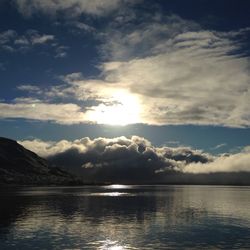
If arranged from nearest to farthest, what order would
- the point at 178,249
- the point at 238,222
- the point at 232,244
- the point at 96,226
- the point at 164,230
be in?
the point at 178,249, the point at 232,244, the point at 164,230, the point at 96,226, the point at 238,222

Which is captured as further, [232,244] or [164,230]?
[164,230]

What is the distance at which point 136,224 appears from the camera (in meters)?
109

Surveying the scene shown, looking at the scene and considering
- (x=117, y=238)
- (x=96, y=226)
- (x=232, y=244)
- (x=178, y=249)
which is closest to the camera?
(x=178, y=249)

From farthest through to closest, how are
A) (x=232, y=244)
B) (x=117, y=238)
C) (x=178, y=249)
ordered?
(x=117, y=238) → (x=232, y=244) → (x=178, y=249)

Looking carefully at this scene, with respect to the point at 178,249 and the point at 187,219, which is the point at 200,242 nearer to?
the point at 178,249

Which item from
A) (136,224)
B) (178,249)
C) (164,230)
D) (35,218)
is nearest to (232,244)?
(178,249)

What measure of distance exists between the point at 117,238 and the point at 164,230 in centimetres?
1647

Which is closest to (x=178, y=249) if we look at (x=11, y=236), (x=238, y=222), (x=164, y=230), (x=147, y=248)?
(x=147, y=248)

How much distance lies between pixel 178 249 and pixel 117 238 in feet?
53.9

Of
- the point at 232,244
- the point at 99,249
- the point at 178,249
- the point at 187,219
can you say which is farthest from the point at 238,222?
the point at 99,249

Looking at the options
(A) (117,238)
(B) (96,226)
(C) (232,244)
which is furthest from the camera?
(B) (96,226)

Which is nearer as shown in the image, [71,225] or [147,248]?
[147,248]

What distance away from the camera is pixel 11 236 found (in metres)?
86.2

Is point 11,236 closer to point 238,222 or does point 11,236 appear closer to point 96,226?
point 96,226
